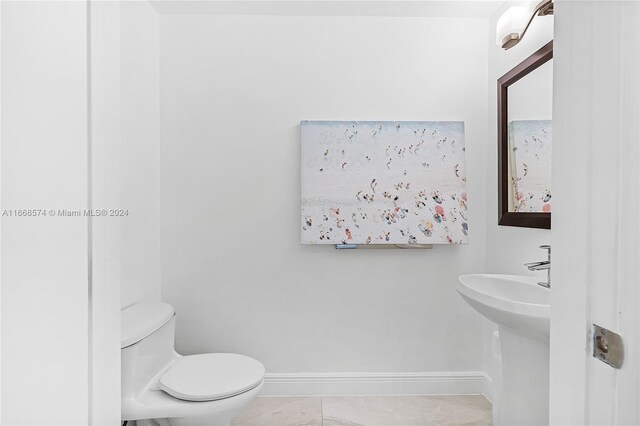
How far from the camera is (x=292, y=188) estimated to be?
228 cm

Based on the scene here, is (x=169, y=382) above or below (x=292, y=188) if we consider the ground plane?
below

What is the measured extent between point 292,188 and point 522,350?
1409 mm

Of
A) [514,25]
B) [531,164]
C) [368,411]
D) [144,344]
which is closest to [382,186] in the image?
[531,164]

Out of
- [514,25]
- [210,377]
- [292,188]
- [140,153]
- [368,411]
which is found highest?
[514,25]

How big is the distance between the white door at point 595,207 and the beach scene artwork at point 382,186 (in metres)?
1.65

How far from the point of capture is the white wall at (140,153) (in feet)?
6.24

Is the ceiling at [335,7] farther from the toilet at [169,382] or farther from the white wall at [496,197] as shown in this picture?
the toilet at [169,382]

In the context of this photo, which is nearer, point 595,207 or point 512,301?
point 595,207

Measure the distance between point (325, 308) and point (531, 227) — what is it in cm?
119

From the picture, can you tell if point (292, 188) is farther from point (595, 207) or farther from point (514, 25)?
point (595, 207)

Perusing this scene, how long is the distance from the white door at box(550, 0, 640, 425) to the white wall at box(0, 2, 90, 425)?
81 centimetres

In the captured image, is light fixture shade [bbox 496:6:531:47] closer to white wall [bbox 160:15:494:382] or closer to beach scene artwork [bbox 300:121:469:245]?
white wall [bbox 160:15:494:382]

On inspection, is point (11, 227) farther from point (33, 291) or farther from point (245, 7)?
point (245, 7)

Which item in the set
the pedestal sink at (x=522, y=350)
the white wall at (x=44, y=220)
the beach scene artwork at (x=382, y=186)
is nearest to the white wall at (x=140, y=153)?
the beach scene artwork at (x=382, y=186)
